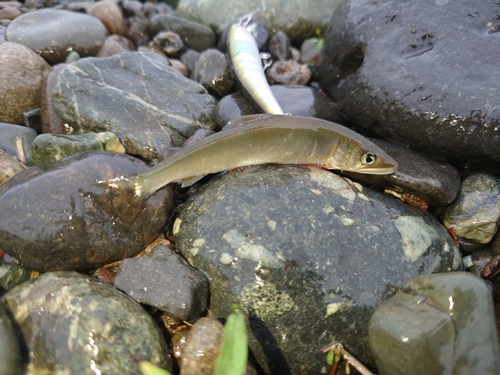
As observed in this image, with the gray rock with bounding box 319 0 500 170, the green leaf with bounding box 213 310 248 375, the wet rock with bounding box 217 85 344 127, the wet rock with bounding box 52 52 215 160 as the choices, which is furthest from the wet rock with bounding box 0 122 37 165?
the gray rock with bounding box 319 0 500 170

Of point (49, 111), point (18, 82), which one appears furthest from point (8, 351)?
point (18, 82)

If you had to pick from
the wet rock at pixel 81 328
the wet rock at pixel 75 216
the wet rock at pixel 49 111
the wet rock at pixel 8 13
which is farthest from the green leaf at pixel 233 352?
the wet rock at pixel 8 13

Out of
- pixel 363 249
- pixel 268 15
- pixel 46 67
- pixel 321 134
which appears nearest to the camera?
pixel 363 249

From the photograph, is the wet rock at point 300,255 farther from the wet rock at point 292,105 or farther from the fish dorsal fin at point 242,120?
the wet rock at point 292,105

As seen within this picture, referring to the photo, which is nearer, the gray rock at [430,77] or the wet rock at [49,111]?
the gray rock at [430,77]

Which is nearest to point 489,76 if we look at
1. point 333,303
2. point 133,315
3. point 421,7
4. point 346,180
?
point 421,7

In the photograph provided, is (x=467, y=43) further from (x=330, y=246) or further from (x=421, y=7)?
(x=330, y=246)

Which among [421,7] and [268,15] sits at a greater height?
[421,7]

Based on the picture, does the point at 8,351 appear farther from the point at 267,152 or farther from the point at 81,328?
the point at 267,152
